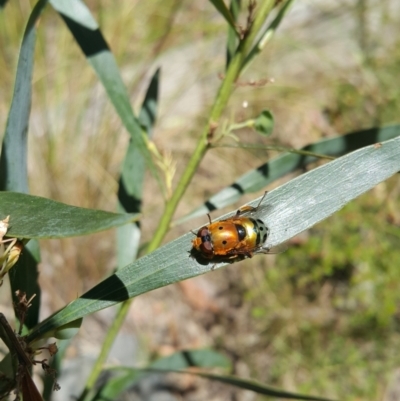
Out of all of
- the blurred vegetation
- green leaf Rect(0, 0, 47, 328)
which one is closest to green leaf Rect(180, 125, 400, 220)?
green leaf Rect(0, 0, 47, 328)

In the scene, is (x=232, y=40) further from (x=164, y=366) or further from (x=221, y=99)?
(x=164, y=366)

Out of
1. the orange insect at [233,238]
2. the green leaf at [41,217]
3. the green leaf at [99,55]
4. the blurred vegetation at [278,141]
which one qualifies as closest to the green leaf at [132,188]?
the green leaf at [99,55]

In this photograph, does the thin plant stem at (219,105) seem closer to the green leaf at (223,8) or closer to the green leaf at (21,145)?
the green leaf at (223,8)

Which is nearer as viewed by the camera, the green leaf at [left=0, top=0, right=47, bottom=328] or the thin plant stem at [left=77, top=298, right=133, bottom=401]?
the green leaf at [left=0, top=0, right=47, bottom=328]

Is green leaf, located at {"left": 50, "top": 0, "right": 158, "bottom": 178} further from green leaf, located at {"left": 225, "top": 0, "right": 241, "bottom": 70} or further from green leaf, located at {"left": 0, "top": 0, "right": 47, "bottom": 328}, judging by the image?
green leaf, located at {"left": 225, "top": 0, "right": 241, "bottom": 70}

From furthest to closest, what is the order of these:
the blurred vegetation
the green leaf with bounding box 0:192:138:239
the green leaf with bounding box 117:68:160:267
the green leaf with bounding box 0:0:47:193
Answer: the blurred vegetation, the green leaf with bounding box 117:68:160:267, the green leaf with bounding box 0:0:47:193, the green leaf with bounding box 0:192:138:239

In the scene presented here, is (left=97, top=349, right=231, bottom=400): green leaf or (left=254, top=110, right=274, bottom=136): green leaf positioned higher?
(left=254, top=110, right=274, bottom=136): green leaf

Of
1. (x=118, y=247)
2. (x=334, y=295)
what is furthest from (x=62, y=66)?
(x=118, y=247)
